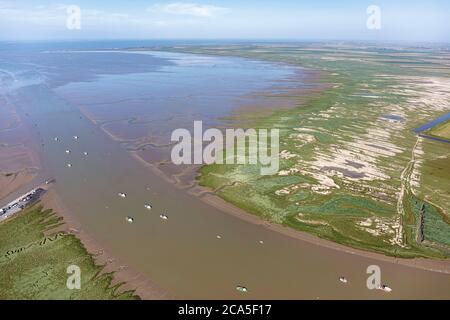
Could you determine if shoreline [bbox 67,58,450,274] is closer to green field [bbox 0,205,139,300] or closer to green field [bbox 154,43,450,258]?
green field [bbox 154,43,450,258]

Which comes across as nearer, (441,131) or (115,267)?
(115,267)

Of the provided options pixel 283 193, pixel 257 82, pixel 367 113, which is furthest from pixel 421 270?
pixel 257 82

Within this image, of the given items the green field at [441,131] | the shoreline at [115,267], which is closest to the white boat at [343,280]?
the shoreline at [115,267]

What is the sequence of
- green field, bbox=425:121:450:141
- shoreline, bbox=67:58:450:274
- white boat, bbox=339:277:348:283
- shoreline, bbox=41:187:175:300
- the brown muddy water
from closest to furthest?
shoreline, bbox=41:187:175:300
the brown muddy water
white boat, bbox=339:277:348:283
shoreline, bbox=67:58:450:274
green field, bbox=425:121:450:141

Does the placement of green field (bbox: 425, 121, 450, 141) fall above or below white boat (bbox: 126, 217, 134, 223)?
above

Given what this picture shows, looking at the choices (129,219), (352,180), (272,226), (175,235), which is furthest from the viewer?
(352,180)

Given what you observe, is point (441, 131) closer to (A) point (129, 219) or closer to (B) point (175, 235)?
(B) point (175, 235)

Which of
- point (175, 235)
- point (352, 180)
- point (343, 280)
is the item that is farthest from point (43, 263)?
point (352, 180)

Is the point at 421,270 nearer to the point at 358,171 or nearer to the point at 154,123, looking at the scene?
the point at 358,171

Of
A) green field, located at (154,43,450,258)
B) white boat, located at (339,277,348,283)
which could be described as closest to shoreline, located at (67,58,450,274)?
green field, located at (154,43,450,258)

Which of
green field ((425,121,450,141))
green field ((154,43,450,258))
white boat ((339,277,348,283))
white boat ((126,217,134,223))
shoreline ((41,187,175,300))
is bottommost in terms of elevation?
white boat ((339,277,348,283))
